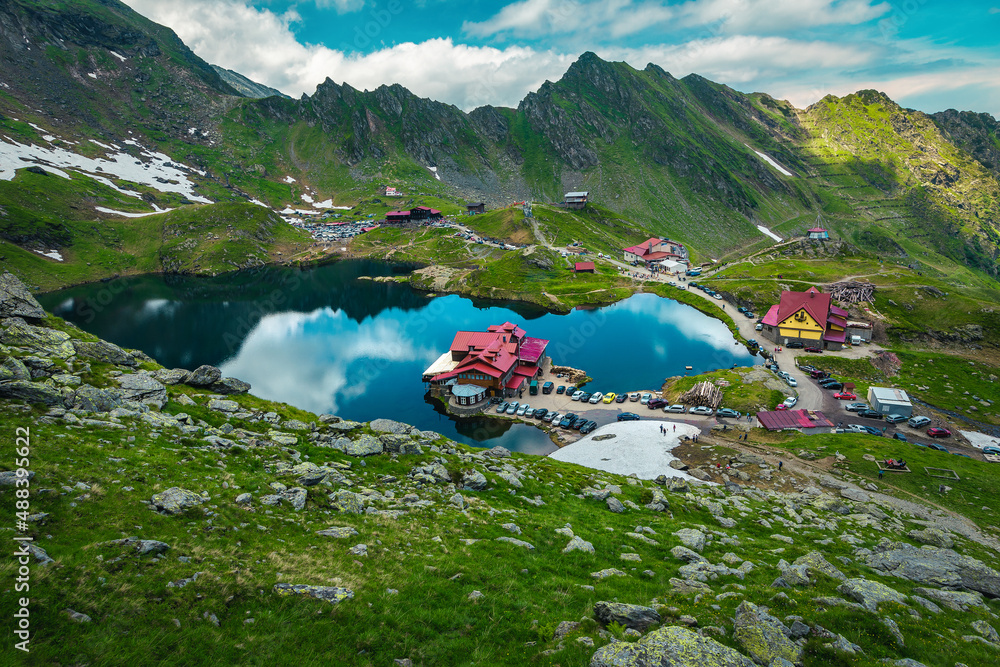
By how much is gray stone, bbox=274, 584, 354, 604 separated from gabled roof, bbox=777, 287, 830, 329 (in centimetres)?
10341

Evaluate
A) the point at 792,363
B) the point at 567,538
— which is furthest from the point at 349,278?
the point at 567,538

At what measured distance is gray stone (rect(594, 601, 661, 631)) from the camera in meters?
15.8

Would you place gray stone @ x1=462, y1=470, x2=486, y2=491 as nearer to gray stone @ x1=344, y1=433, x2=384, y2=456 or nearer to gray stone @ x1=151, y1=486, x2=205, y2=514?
gray stone @ x1=344, y1=433, x2=384, y2=456

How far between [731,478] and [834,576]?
26921 mm

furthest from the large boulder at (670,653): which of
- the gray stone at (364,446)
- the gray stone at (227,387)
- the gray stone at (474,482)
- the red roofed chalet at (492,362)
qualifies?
the red roofed chalet at (492,362)

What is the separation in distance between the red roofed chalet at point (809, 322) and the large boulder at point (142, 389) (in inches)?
4229

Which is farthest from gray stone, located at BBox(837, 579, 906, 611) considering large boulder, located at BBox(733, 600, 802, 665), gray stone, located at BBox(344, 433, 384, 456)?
gray stone, located at BBox(344, 433, 384, 456)

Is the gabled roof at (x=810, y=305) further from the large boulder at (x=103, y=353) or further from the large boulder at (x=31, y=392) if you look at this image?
the large boulder at (x=31, y=392)

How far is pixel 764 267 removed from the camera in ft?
464

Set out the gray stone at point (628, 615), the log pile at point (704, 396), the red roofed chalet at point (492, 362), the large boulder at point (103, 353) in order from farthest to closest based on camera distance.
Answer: the red roofed chalet at point (492, 362) < the log pile at point (704, 396) < the large boulder at point (103, 353) < the gray stone at point (628, 615)

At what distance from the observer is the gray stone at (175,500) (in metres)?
18.3

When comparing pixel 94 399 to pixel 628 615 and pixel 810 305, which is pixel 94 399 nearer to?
pixel 628 615

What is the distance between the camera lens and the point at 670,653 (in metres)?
13.2

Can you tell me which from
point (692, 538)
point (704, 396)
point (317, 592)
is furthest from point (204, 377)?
point (704, 396)
